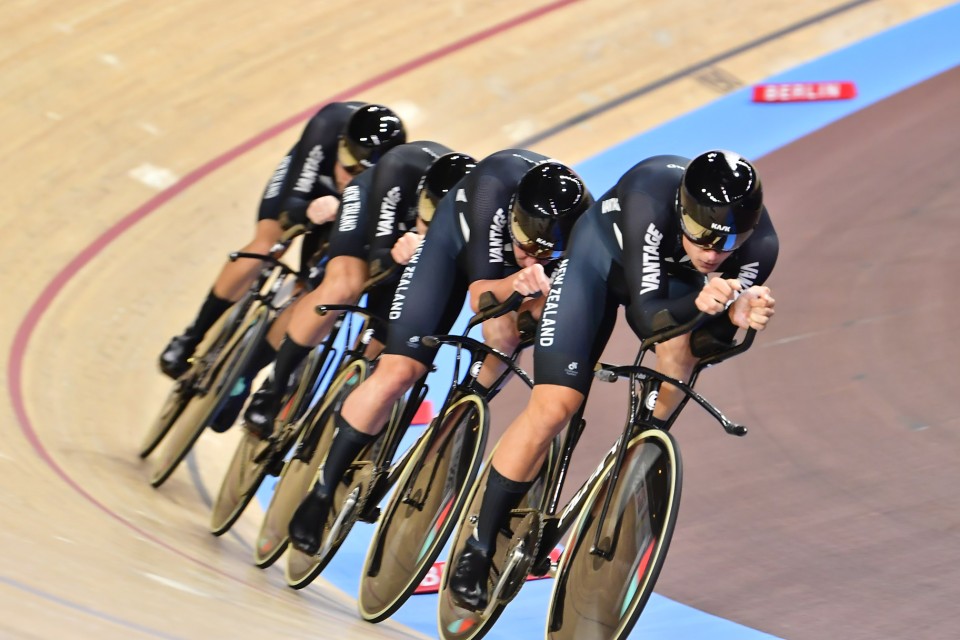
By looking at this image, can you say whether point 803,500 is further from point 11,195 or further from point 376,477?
point 11,195

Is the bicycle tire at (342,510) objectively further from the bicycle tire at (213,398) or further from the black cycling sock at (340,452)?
the bicycle tire at (213,398)

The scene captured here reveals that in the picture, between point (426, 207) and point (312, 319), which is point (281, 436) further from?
point (426, 207)

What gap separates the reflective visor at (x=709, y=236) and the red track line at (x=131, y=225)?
1.75 meters

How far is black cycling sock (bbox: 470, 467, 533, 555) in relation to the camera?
11.2 feet

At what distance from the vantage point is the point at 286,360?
4.46m

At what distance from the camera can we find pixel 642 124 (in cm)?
807

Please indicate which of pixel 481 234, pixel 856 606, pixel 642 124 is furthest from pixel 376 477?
pixel 642 124

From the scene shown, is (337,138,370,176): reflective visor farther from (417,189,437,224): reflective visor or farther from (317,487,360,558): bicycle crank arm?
(317,487,360,558): bicycle crank arm

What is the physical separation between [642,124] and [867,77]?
4.98 feet

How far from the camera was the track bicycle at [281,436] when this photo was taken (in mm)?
4412

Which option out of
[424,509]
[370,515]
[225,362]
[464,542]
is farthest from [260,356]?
[464,542]

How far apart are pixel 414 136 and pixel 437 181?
12.5 ft

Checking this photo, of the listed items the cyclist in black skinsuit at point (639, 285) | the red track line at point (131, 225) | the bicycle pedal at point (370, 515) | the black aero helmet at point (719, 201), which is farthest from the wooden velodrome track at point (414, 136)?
the black aero helmet at point (719, 201)

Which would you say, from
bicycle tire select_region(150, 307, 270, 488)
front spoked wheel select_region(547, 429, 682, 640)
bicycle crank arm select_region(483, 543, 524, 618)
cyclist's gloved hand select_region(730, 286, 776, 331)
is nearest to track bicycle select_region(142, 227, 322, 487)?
bicycle tire select_region(150, 307, 270, 488)
